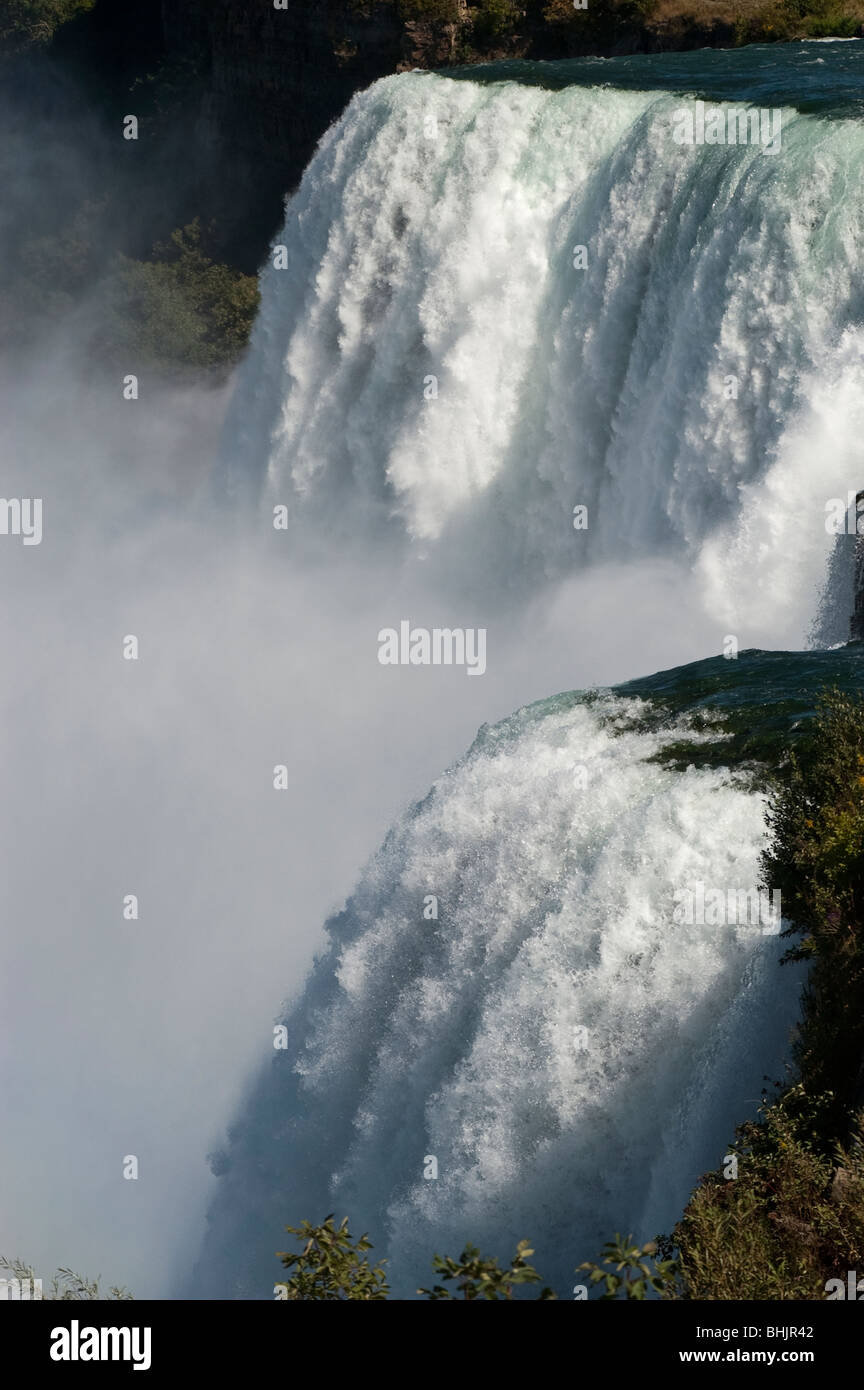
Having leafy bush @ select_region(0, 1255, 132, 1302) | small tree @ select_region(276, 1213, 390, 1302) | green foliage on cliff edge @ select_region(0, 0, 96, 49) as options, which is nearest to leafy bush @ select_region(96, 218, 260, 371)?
green foliage on cliff edge @ select_region(0, 0, 96, 49)

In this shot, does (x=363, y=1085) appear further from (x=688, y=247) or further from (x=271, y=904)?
(x=688, y=247)

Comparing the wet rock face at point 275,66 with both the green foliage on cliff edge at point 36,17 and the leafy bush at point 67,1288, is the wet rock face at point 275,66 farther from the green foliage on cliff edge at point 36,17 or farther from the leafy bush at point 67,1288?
the leafy bush at point 67,1288

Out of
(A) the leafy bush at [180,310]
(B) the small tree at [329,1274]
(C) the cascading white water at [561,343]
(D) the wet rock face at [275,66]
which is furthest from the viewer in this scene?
(A) the leafy bush at [180,310]

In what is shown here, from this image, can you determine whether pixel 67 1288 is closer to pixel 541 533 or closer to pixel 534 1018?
pixel 534 1018

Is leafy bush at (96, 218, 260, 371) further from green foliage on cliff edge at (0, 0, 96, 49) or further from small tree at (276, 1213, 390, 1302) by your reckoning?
small tree at (276, 1213, 390, 1302)

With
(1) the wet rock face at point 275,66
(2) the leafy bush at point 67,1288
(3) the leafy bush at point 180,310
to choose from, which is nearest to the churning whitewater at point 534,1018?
(2) the leafy bush at point 67,1288

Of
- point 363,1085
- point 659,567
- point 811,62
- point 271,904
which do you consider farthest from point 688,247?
point 363,1085
